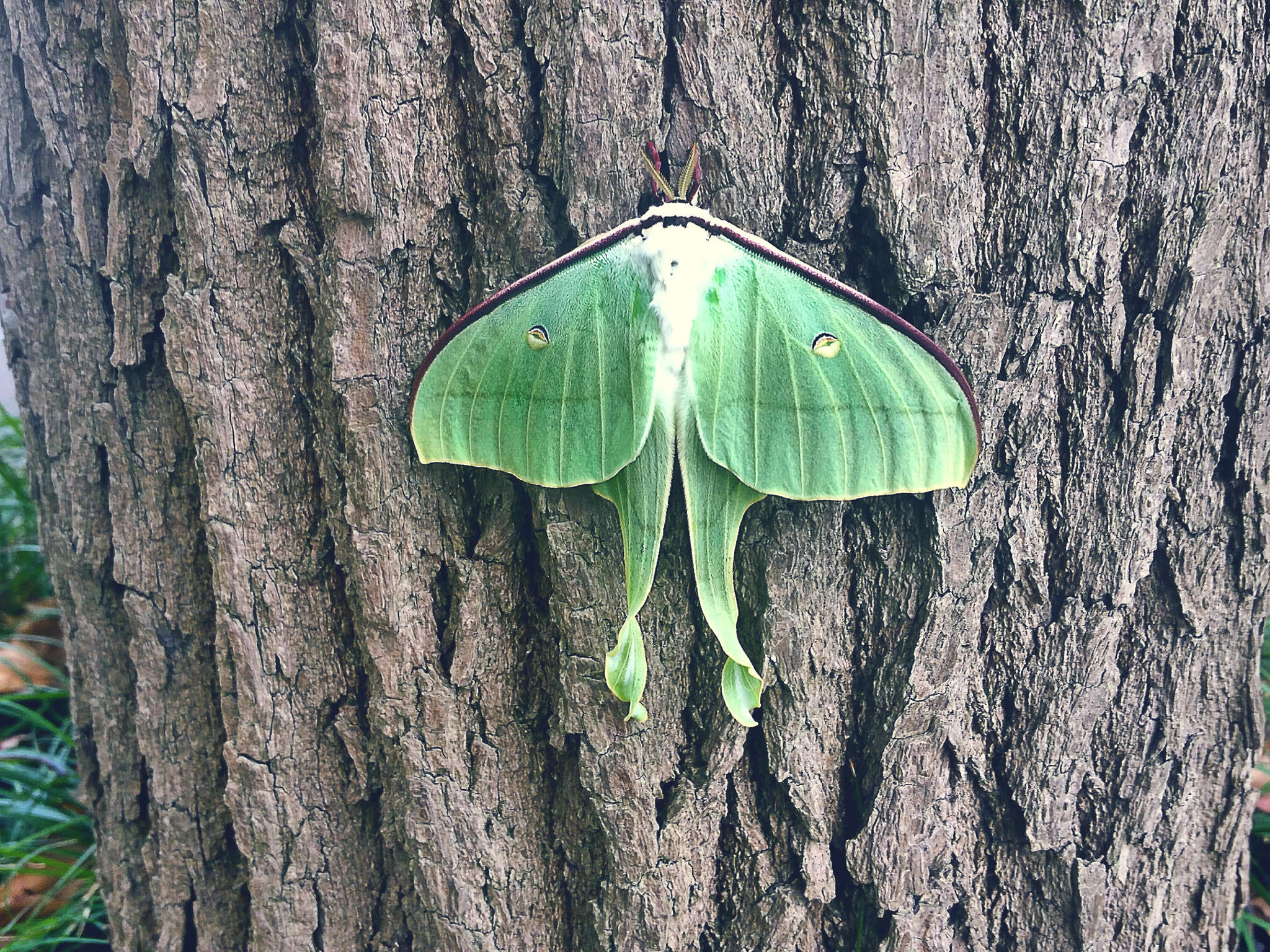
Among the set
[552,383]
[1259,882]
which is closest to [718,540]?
[552,383]

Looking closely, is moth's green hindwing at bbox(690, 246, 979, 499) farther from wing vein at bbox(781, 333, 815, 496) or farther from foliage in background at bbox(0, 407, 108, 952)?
foliage in background at bbox(0, 407, 108, 952)

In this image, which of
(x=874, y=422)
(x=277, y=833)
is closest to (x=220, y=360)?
(x=277, y=833)

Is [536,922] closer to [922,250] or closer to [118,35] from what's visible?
[922,250]

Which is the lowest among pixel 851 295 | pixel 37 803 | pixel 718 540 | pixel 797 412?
pixel 37 803

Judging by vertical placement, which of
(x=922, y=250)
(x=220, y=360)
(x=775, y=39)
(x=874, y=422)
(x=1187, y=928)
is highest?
(x=775, y=39)

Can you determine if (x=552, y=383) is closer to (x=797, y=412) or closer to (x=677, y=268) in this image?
(x=677, y=268)

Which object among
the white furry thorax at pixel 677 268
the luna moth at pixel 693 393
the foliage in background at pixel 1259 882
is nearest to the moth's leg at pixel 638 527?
the luna moth at pixel 693 393
